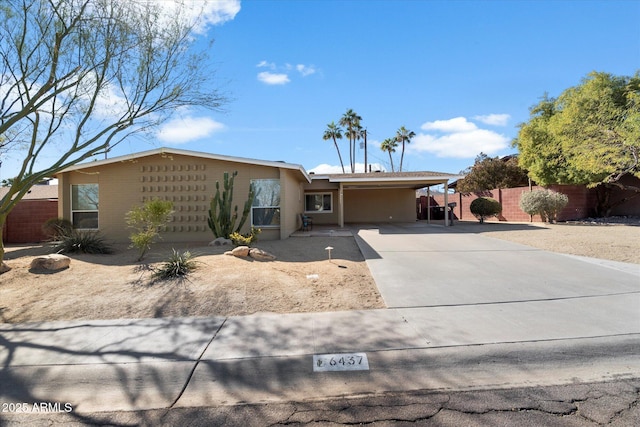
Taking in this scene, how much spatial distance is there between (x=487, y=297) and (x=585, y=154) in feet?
42.6

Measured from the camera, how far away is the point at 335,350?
164 inches

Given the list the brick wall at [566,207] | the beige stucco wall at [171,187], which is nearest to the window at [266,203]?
the beige stucco wall at [171,187]

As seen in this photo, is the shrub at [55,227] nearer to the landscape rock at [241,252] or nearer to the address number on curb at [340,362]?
the landscape rock at [241,252]

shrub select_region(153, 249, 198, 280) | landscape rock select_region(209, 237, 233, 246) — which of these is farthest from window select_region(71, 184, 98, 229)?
shrub select_region(153, 249, 198, 280)

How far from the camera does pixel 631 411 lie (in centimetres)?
294

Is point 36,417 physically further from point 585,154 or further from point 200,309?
point 585,154

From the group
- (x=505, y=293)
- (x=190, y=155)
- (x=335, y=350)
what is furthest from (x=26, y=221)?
(x=505, y=293)

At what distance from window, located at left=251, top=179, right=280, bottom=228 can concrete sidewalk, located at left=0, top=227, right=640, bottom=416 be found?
7.71 metres

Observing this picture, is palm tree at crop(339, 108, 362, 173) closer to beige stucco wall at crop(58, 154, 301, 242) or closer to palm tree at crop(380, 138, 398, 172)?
palm tree at crop(380, 138, 398, 172)

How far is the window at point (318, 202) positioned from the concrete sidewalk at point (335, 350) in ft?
49.4

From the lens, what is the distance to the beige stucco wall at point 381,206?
22953 millimetres

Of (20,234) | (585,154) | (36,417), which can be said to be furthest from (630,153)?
(20,234)

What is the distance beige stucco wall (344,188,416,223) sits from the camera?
2295 cm

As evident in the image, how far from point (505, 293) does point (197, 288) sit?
18.9 feet
